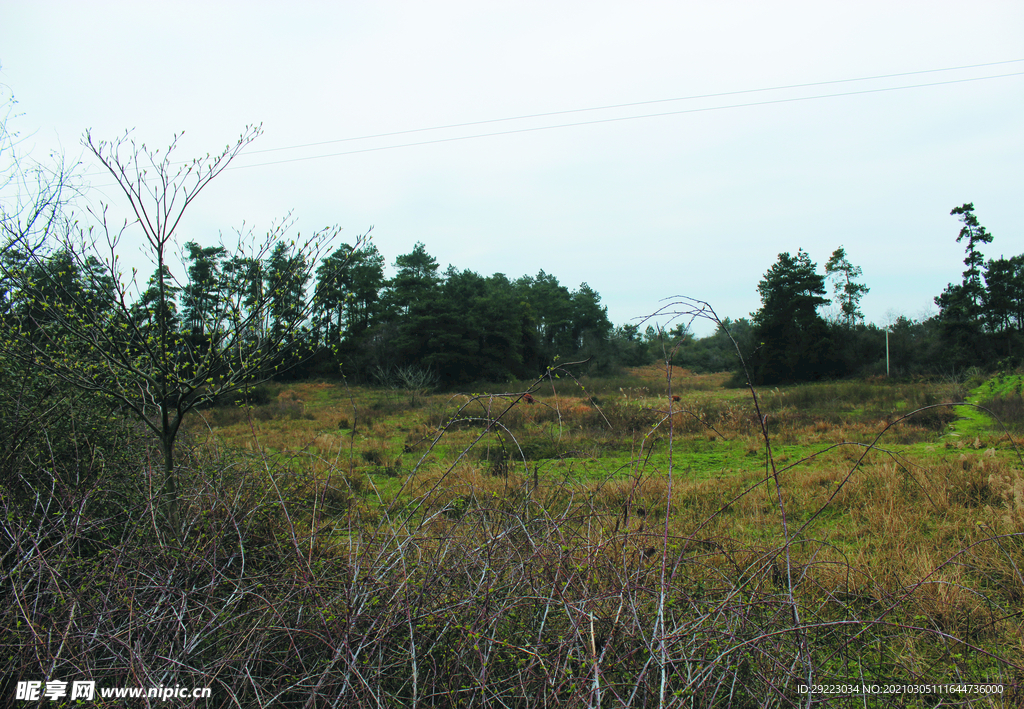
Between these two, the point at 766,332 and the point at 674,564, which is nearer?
the point at 674,564

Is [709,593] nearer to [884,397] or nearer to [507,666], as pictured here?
[507,666]

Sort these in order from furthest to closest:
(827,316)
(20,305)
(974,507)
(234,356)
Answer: (827,316) < (974,507) < (20,305) < (234,356)

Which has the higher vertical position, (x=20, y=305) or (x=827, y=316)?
(x=827, y=316)

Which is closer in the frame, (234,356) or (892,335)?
(234,356)

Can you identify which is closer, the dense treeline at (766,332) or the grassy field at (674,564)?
the grassy field at (674,564)

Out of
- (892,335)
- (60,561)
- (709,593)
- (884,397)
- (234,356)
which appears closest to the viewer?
(60,561)

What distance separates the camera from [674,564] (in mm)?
2324

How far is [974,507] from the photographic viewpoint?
5.17m

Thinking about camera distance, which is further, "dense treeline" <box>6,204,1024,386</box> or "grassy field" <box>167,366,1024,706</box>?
"dense treeline" <box>6,204,1024,386</box>

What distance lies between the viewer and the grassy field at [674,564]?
1956mm

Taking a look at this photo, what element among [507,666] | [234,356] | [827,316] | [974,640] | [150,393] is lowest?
[974,640]

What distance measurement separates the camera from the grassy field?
1956mm

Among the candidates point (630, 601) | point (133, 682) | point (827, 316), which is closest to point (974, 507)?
point (630, 601)

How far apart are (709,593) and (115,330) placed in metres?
4.02
